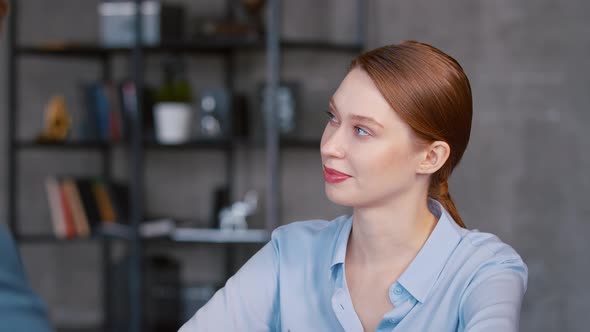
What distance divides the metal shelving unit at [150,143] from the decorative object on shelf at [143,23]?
0.04 metres

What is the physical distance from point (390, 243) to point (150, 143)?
269cm

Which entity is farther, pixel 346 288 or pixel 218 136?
pixel 218 136

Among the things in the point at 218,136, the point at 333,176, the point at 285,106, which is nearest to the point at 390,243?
the point at 333,176

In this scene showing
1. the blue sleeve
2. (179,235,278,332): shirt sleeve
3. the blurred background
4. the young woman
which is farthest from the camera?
the blurred background

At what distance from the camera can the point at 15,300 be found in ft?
2.52

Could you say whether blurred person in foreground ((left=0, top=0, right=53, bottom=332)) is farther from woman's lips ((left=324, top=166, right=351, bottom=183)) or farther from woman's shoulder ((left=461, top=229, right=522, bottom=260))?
woman's shoulder ((left=461, top=229, right=522, bottom=260))

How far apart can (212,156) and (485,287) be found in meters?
3.20

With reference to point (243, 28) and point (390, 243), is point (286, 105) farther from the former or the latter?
point (390, 243)

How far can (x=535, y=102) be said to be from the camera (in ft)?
10.2

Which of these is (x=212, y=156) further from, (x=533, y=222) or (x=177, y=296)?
(x=533, y=222)

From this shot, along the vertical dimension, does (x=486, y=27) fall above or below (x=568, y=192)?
above

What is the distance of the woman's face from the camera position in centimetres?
132

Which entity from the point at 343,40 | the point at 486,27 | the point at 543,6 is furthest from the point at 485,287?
the point at 343,40

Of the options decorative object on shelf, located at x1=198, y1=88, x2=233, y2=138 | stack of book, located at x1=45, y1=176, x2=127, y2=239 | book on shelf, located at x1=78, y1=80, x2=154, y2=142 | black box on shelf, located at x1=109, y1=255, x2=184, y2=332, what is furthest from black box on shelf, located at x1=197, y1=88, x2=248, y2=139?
black box on shelf, located at x1=109, y1=255, x2=184, y2=332
